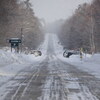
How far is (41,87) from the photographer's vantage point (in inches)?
523

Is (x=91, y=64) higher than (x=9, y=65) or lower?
lower

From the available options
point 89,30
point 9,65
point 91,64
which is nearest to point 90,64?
point 91,64

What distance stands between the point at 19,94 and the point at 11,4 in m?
44.3

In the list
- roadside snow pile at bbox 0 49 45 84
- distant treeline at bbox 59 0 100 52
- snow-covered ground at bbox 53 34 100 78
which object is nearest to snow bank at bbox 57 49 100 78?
snow-covered ground at bbox 53 34 100 78

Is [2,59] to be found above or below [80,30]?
below

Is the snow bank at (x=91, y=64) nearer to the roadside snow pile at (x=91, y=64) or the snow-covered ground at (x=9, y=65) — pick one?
the roadside snow pile at (x=91, y=64)

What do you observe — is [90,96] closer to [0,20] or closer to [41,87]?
[41,87]

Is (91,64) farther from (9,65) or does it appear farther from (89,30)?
(89,30)

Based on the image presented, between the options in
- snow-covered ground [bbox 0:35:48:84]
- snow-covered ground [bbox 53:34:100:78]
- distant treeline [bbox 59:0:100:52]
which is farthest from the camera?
distant treeline [bbox 59:0:100:52]

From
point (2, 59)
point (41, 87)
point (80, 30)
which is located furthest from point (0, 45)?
point (41, 87)

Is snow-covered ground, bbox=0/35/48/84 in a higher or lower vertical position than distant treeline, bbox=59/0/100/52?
lower

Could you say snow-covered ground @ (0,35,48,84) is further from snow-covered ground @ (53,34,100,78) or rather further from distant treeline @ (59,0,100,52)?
distant treeline @ (59,0,100,52)

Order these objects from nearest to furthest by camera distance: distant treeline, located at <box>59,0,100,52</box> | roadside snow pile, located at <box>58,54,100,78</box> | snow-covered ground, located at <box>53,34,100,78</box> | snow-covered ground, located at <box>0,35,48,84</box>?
snow-covered ground, located at <box>0,35,48,84</box> → roadside snow pile, located at <box>58,54,100,78</box> → snow-covered ground, located at <box>53,34,100,78</box> → distant treeline, located at <box>59,0,100,52</box>

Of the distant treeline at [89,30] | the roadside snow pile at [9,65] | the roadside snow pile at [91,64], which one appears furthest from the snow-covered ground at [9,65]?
the distant treeline at [89,30]
